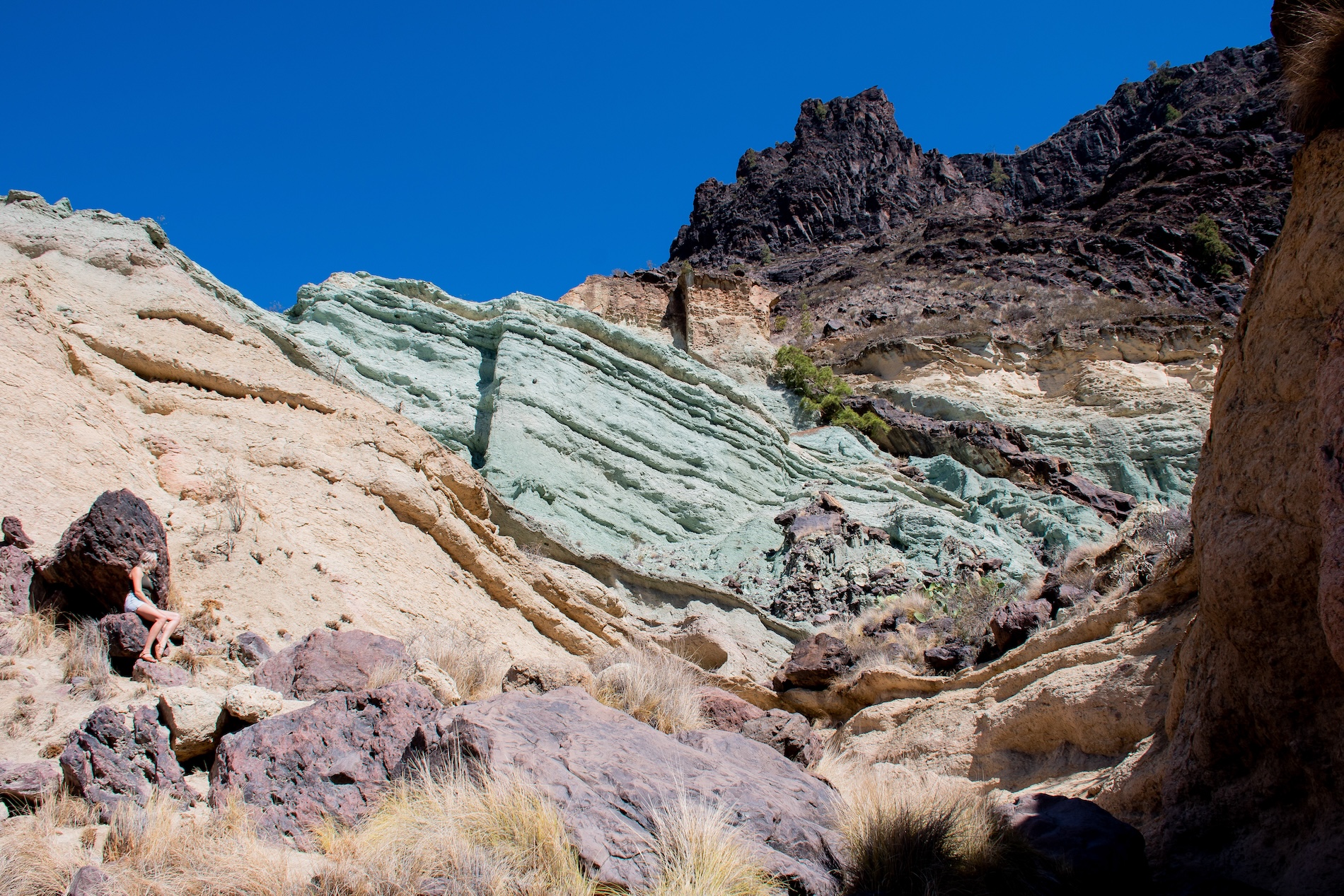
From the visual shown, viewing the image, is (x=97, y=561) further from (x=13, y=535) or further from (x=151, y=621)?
(x=13, y=535)

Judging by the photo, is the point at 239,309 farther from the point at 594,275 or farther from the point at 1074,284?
the point at 1074,284

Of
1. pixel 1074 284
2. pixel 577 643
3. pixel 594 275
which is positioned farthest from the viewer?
pixel 1074 284

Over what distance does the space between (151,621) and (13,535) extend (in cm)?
103

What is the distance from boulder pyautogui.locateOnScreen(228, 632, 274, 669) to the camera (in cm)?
536

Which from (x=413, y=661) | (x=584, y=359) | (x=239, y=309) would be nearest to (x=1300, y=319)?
(x=413, y=661)

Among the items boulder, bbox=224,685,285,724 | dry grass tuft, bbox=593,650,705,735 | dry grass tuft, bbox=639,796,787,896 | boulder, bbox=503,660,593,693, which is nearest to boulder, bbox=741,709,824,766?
dry grass tuft, bbox=593,650,705,735

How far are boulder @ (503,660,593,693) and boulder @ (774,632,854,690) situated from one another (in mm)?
Answer: 4023

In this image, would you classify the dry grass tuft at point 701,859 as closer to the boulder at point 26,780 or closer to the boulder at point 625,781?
the boulder at point 625,781

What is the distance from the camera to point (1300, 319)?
3.75m

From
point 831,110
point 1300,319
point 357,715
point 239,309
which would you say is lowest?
point 357,715

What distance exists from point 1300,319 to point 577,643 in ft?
22.8

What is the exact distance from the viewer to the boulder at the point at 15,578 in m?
4.89

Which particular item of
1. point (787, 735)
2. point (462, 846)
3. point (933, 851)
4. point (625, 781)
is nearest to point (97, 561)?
point (462, 846)

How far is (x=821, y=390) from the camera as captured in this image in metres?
27.5
